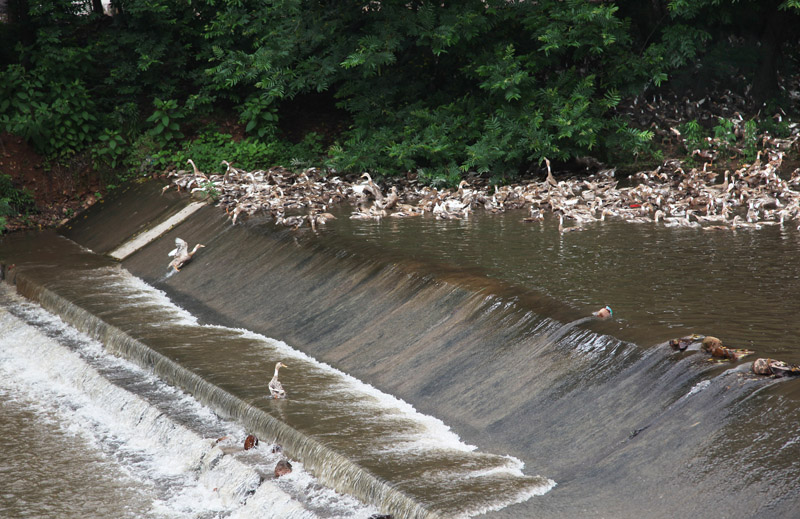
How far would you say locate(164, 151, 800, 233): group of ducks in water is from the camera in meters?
9.58

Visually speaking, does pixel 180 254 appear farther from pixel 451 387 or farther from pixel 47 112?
pixel 47 112

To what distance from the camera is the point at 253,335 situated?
316 inches

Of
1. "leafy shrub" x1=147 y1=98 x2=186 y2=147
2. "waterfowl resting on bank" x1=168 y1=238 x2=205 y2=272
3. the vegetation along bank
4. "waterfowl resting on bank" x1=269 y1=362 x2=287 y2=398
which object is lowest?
"waterfowl resting on bank" x1=168 y1=238 x2=205 y2=272

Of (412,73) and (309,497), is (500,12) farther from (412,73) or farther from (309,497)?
(309,497)

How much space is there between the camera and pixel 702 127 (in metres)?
13.2

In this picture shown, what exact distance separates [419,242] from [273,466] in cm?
388

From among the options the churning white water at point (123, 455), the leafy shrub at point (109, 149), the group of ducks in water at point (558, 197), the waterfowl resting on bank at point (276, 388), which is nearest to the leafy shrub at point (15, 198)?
the leafy shrub at point (109, 149)

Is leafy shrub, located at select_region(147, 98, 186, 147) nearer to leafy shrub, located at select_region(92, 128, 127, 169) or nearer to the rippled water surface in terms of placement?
leafy shrub, located at select_region(92, 128, 127, 169)

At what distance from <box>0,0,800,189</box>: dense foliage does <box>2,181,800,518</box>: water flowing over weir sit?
11.0 feet

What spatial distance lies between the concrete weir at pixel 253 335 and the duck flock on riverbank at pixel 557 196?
696mm

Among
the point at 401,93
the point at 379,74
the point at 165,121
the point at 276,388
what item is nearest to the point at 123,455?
the point at 276,388

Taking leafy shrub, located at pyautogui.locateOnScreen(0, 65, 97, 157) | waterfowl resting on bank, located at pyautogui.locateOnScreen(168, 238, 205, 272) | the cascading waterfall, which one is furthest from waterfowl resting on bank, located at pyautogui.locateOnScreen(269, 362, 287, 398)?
leafy shrub, located at pyautogui.locateOnScreen(0, 65, 97, 157)

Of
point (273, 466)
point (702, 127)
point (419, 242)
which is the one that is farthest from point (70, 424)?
point (702, 127)

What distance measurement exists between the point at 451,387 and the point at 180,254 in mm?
5498
